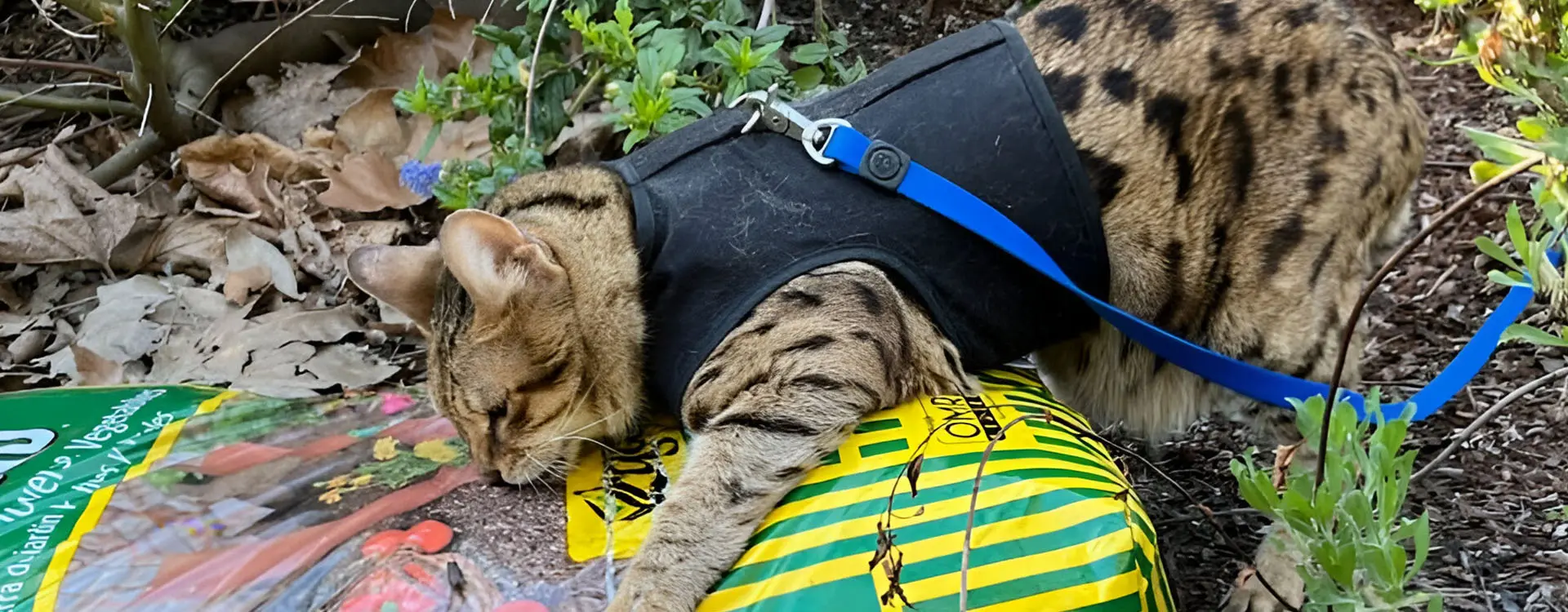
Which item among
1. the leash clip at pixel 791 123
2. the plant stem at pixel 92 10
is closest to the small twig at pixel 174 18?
the plant stem at pixel 92 10

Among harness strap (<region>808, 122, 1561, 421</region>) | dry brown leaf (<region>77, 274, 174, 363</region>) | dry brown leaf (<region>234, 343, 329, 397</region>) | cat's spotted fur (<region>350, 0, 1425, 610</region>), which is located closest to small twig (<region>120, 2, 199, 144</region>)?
dry brown leaf (<region>77, 274, 174, 363</region>)

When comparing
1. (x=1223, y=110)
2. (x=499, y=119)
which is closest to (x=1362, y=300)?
(x=1223, y=110)

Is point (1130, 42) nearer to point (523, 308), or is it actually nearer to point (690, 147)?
point (690, 147)

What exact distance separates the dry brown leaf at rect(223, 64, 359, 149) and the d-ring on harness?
9.36ft

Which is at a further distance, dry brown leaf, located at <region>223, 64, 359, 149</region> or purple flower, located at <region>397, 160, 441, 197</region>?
dry brown leaf, located at <region>223, 64, 359, 149</region>

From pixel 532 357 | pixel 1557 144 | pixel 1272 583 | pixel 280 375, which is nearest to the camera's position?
pixel 1557 144

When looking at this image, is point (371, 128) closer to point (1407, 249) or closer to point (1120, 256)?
point (1120, 256)

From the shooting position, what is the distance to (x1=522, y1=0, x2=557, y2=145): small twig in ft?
11.2

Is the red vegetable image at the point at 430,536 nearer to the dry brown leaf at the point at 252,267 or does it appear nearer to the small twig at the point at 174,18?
the dry brown leaf at the point at 252,267

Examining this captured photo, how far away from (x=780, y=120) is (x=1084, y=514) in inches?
40.3

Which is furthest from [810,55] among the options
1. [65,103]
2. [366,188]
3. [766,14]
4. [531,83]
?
[65,103]

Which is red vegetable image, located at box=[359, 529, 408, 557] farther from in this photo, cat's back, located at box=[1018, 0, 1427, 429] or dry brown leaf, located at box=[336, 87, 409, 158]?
dry brown leaf, located at box=[336, 87, 409, 158]

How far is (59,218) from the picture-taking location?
3.85 metres

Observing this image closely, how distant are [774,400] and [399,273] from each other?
3.23ft
